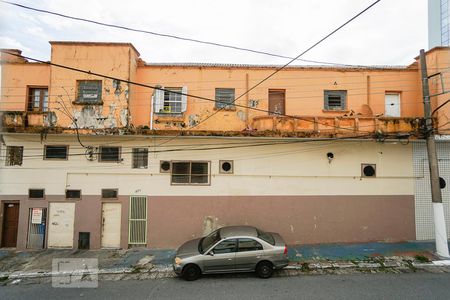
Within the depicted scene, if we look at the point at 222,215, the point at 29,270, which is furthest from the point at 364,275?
the point at 29,270

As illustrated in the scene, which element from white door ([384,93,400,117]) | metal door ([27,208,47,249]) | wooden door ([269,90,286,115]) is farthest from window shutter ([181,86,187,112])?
white door ([384,93,400,117])

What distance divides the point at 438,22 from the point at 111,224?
43996 mm

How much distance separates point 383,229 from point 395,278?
3752 mm

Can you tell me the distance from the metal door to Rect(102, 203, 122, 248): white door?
8.19 feet

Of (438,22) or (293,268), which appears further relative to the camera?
(438,22)

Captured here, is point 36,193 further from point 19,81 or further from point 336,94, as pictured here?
point 336,94

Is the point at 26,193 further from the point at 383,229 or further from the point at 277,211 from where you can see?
the point at 383,229

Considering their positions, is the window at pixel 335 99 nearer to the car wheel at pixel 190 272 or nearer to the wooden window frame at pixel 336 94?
the wooden window frame at pixel 336 94

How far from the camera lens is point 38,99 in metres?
11.6

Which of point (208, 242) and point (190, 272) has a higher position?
point (208, 242)

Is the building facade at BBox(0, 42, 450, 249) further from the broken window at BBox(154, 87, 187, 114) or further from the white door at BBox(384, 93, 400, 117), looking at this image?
the white door at BBox(384, 93, 400, 117)

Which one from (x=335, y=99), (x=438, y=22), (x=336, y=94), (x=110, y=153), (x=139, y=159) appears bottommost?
Result: (x=139, y=159)

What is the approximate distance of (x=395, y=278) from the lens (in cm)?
780

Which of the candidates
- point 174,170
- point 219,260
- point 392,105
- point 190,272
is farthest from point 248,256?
point 392,105
